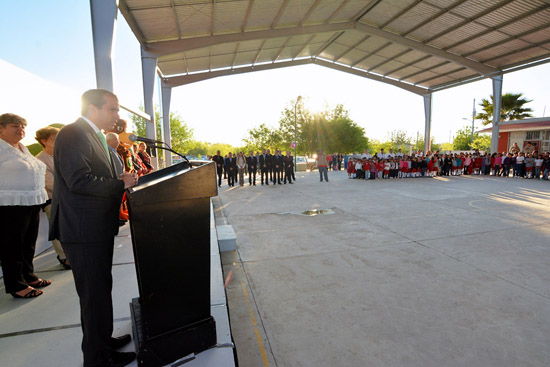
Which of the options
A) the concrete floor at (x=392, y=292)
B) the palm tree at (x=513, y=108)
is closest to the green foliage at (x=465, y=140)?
the palm tree at (x=513, y=108)

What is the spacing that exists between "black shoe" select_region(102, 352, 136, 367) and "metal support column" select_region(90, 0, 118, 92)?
715cm

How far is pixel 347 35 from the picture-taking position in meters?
18.3

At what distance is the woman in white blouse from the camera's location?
272 centimetres

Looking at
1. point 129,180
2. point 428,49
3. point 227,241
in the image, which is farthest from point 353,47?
point 129,180

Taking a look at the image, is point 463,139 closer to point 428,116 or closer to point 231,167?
point 428,116

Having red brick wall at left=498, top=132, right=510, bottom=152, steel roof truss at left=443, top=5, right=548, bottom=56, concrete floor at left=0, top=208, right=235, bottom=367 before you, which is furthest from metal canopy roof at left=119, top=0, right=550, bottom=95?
concrete floor at left=0, top=208, right=235, bottom=367

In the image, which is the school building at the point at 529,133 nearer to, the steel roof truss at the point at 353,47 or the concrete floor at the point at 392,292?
the steel roof truss at the point at 353,47

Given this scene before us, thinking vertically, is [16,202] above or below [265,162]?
below

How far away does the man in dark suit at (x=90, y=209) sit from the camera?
62.2 inches

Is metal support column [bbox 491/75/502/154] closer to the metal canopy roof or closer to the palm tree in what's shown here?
the metal canopy roof

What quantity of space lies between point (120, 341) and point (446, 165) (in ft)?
63.1

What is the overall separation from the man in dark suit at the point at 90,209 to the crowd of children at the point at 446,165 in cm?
1527

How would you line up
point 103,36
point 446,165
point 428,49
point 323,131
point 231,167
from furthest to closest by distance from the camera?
point 323,131 < point 428,49 < point 446,165 < point 231,167 < point 103,36

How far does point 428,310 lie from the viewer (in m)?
2.71
